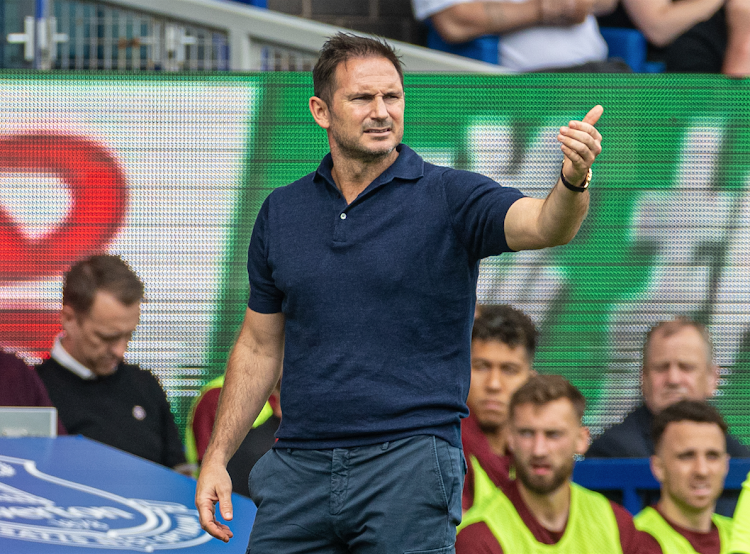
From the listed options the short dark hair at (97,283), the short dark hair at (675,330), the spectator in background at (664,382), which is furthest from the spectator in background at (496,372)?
the short dark hair at (97,283)

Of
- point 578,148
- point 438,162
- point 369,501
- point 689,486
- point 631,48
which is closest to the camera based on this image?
point 578,148

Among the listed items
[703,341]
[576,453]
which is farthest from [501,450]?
[703,341]

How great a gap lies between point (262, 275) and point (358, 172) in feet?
1.08

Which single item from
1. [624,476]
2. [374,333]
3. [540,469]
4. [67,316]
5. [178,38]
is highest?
[178,38]

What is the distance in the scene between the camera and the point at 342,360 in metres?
2.23

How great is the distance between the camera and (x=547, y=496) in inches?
155

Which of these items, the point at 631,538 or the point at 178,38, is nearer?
the point at 631,538

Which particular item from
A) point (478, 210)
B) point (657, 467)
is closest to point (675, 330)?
point (657, 467)

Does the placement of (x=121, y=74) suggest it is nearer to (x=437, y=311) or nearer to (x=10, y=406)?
(x=10, y=406)

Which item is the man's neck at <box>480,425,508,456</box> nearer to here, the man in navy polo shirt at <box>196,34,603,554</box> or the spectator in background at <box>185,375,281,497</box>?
the spectator in background at <box>185,375,281,497</box>

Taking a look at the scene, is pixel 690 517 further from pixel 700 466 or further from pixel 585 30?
pixel 585 30

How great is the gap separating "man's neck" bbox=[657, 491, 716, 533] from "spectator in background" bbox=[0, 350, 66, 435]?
7.57 ft

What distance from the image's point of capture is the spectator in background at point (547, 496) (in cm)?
389

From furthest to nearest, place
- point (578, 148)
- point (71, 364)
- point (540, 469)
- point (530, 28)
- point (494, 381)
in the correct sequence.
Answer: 1. point (530, 28)
2. point (71, 364)
3. point (494, 381)
4. point (540, 469)
5. point (578, 148)
